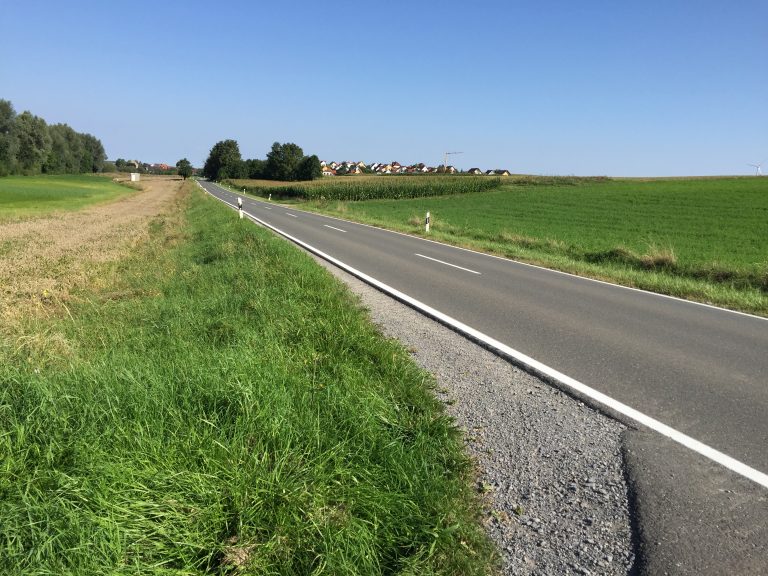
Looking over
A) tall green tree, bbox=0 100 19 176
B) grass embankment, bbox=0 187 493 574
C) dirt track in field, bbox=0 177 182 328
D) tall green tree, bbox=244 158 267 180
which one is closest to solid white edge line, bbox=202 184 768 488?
grass embankment, bbox=0 187 493 574

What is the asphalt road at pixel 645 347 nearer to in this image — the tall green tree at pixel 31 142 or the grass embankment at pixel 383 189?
the grass embankment at pixel 383 189

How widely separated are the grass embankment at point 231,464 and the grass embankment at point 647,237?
841cm

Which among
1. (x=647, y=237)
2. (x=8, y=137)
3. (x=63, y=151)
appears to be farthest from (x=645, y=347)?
(x=63, y=151)

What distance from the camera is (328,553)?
225 cm

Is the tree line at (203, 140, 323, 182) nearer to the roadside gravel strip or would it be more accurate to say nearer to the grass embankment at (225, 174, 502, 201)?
the grass embankment at (225, 174, 502, 201)

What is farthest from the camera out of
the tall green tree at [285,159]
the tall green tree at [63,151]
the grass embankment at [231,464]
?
the tall green tree at [285,159]

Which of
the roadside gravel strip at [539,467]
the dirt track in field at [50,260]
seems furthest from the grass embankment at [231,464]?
the dirt track in field at [50,260]

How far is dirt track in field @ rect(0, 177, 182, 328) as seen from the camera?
7.94 m

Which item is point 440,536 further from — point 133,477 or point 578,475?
point 133,477

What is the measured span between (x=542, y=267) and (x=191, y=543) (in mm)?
12039

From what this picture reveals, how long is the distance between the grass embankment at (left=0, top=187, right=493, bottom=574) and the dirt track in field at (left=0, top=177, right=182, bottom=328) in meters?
3.75

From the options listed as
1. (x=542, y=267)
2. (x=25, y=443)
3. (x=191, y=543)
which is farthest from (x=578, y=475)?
(x=542, y=267)

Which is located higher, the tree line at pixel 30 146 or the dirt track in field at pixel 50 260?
the tree line at pixel 30 146

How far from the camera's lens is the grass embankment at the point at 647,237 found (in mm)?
11828
